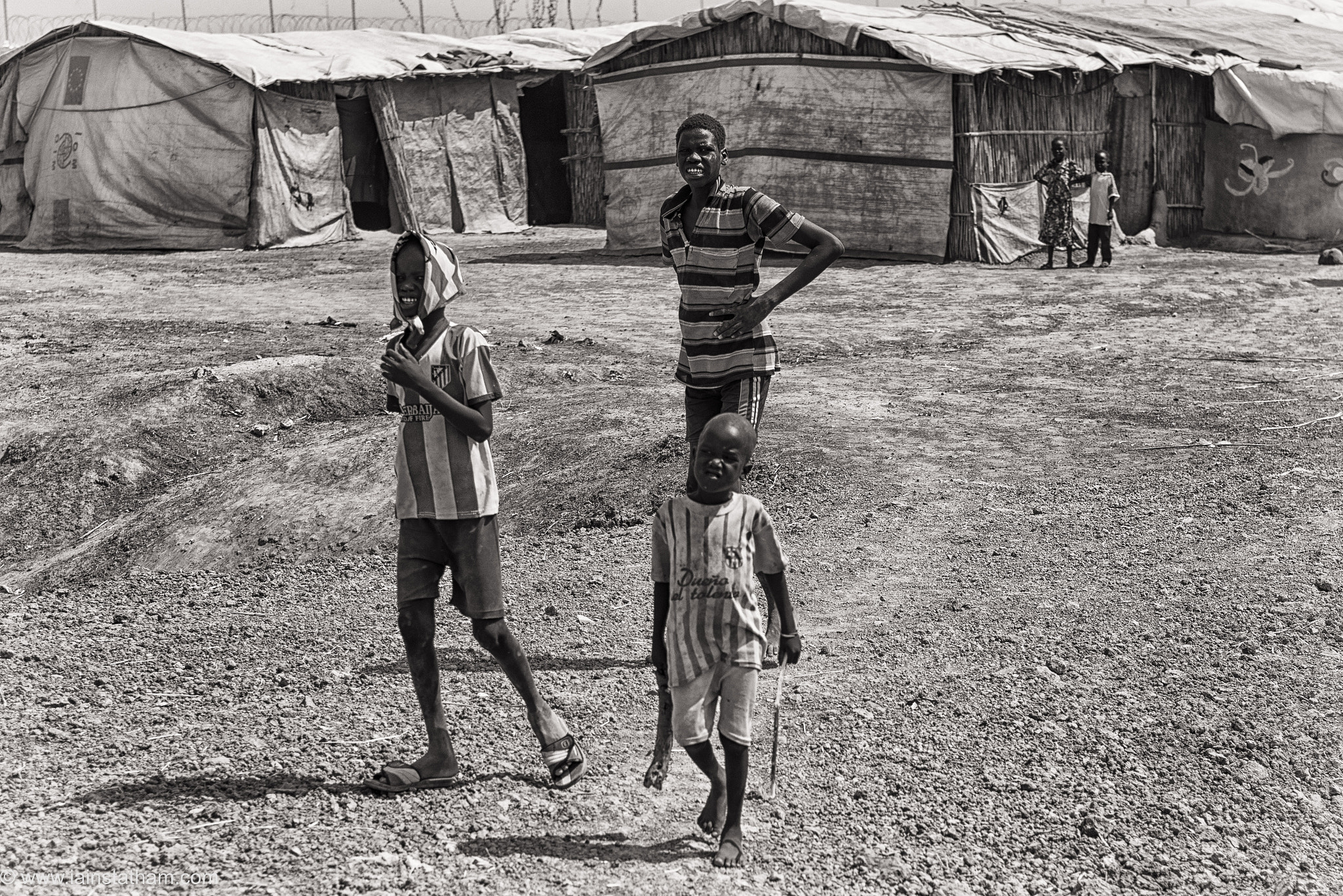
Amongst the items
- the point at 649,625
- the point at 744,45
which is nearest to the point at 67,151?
the point at 744,45

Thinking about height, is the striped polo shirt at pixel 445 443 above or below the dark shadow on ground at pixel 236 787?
above

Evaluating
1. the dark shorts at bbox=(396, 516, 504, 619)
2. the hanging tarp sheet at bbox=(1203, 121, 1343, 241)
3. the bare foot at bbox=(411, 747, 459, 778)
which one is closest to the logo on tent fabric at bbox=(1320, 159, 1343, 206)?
the hanging tarp sheet at bbox=(1203, 121, 1343, 241)

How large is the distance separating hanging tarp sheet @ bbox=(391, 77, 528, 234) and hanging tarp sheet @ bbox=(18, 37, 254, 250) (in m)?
2.57

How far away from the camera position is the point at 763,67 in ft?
54.2

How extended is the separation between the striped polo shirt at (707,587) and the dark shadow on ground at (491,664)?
1352 mm

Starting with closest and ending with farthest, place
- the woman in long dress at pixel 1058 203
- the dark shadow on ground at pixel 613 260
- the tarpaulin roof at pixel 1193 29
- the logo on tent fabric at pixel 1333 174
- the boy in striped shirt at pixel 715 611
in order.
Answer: the boy in striped shirt at pixel 715 611 → the woman in long dress at pixel 1058 203 → the dark shadow on ground at pixel 613 260 → the logo on tent fabric at pixel 1333 174 → the tarpaulin roof at pixel 1193 29

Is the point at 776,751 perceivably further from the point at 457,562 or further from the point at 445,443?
the point at 445,443

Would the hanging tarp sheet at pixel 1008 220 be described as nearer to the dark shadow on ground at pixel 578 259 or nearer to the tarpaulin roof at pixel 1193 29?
the tarpaulin roof at pixel 1193 29

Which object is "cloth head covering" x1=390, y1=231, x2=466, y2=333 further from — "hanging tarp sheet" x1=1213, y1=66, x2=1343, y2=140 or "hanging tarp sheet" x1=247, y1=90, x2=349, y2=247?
"hanging tarp sheet" x1=1213, y1=66, x2=1343, y2=140

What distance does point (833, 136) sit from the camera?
53.2 ft

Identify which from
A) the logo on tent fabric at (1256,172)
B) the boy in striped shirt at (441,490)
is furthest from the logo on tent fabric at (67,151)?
the boy in striped shirt at (441,490)

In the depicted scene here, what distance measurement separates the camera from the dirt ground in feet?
11.3

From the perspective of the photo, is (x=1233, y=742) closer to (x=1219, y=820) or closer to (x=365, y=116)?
(x=1219, y=820)

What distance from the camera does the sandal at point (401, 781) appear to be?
11.9 ft
